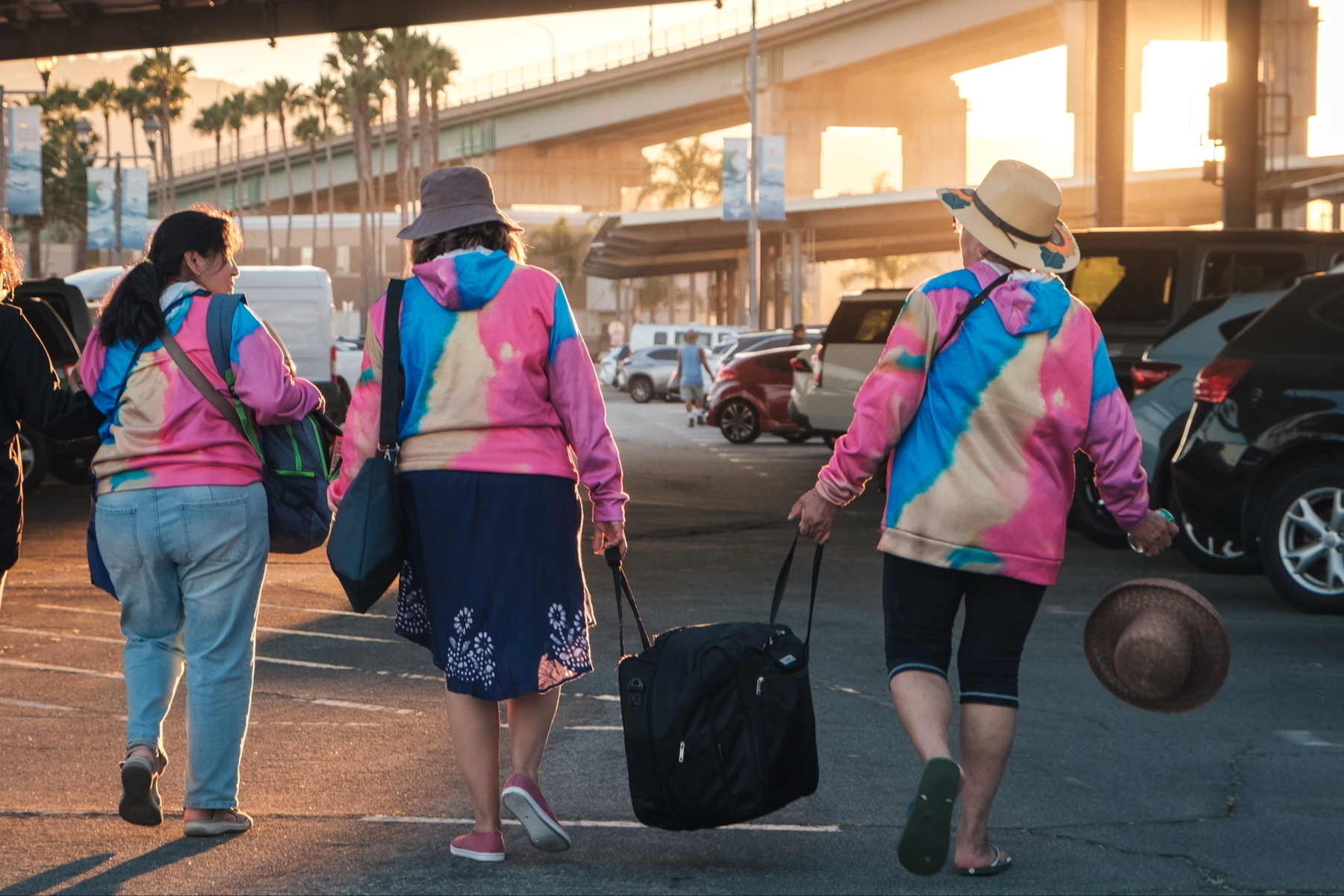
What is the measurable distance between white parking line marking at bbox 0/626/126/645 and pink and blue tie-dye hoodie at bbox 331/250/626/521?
4196 mm

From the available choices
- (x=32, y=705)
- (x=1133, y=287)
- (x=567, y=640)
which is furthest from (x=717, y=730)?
(x=1133, y=287)

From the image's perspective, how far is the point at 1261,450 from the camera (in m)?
9.19

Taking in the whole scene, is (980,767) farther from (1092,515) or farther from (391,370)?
(1092,515)

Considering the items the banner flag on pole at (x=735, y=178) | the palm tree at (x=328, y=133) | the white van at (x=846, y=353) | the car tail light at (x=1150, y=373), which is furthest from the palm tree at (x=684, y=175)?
the car tail light at (x=1150, y=373)

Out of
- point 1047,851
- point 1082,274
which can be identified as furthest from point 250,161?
point 1047,851

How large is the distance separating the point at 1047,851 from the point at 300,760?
8.29ft

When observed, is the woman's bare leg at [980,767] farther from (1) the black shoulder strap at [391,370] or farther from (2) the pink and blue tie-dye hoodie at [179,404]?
(2) the pink and blue tie-dye hoodie at [179,404]

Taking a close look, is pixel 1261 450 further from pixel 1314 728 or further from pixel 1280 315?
pixel 1314 728

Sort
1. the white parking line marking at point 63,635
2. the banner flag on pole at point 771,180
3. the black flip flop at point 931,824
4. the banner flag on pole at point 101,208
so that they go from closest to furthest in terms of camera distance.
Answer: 1. the black flip flop at point 931,824
2. the white parking line marking at point 63,635
3. the banner flag on pole at point 101,208
4. the banner flag on pole at point 771,180

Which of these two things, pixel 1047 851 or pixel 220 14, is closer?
pixel 1047 851

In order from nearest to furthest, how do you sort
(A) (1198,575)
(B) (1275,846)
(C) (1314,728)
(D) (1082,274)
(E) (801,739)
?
(E) (801,739) < (B) (1275,846) < (C) (1314,728) < (A) (1198,575) < (D) (1082,274)

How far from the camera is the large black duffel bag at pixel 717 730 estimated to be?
432 cm

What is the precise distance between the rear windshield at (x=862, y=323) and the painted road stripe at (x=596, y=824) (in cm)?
1445

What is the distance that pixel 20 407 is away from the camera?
4.77 m
